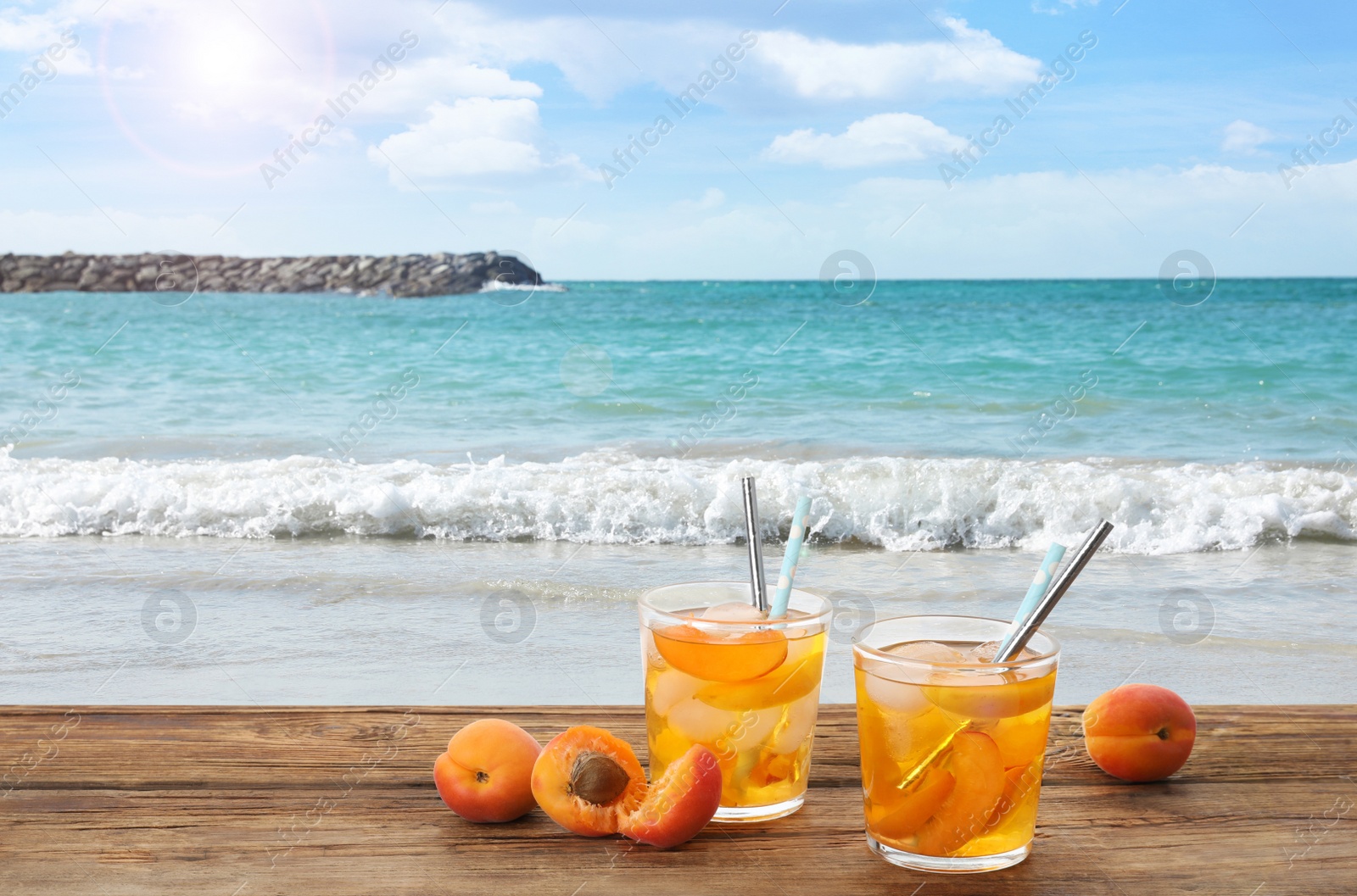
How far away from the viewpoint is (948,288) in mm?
29766

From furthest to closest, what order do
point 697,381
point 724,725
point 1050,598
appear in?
point 697,381
point 724,725
point 1050,598

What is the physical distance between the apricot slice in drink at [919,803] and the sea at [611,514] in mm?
2083

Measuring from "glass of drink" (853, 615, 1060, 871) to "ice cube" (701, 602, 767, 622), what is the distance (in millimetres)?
112

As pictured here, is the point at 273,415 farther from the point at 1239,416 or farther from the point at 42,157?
the point at 42,157

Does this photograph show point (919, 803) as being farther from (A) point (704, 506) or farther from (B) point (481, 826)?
(A) point (704, 506)

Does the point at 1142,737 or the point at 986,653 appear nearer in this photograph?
the point at 986,653

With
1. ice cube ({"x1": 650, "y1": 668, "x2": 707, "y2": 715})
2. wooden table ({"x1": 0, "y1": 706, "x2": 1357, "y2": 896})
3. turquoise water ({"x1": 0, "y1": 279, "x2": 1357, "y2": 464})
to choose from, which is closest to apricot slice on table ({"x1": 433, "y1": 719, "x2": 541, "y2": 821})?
wooden table ({"x1": 0, "y1": 706, "x2": 1357, "y2": 896})

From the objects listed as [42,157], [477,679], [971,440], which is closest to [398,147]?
[42,157]

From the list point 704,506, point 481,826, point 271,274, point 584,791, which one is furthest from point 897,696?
point 271,274

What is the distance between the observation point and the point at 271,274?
2964cm

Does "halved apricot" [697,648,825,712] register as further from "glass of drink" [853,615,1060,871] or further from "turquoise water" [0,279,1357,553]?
"turquoise water" [0,279,1357,553]

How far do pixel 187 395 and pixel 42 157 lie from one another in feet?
34.6

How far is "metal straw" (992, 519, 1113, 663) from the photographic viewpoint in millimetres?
851

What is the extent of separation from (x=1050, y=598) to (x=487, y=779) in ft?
1.69
